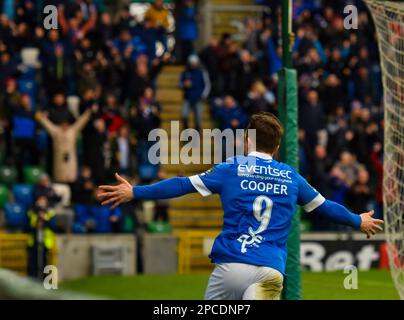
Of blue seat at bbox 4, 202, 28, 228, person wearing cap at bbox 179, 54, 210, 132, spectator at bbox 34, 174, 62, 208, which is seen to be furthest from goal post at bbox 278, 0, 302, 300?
person wearing cap at bbox 179, 54, 210, 132

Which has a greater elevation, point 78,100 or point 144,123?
point 78,100

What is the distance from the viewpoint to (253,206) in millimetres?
7289

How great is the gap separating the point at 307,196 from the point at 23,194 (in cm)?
1415

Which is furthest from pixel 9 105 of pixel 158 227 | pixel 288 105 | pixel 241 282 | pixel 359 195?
pixel 241 282

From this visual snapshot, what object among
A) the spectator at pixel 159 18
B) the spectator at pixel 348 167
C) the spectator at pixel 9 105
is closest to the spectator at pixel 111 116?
the spectator at pixel 9 105

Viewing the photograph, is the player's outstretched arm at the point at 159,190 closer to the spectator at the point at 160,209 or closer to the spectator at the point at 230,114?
the spectator at the point at 160,209

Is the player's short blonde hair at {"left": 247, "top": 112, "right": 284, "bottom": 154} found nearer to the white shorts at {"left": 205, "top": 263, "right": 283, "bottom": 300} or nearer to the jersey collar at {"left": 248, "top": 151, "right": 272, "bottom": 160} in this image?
the jersey collar at {"left": 248, "top": 151, "right": 272, "bottom": 160}

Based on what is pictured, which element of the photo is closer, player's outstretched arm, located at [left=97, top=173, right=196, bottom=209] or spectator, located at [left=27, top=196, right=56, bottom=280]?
player's outstretched arm, located at [left=97, top=173, right=196, bottom=209]

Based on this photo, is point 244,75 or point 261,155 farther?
point 244,75

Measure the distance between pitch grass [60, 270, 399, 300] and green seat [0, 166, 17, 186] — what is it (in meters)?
2.61

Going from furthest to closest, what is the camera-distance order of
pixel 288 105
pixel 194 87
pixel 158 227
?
pixel 194 87 < pixel 158 227 < pixel 288 105

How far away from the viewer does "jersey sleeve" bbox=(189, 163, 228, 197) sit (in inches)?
293

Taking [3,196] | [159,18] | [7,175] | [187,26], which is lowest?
[3,196]

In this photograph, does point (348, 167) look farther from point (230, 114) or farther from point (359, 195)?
point (230, 114)
